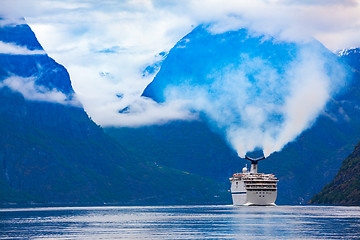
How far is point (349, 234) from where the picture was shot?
197500 millimetres

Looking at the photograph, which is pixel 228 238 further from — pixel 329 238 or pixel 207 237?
pixel 329 238

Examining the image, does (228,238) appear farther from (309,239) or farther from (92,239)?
(92,239)

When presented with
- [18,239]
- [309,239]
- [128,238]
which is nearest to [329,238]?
[309,239]

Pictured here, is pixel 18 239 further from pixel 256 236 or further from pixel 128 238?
pixel 256 236

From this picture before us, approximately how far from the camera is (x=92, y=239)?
197375 millimetres

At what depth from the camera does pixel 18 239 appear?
Result: 19762 cm

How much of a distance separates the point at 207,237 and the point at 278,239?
19.4 m

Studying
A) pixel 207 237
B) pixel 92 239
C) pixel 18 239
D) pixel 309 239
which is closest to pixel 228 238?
pixel 207 237

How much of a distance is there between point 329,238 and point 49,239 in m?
68.4

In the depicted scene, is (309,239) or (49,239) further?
(49,239)

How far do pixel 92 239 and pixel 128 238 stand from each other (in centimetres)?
883

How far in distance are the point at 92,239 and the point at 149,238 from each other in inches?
552

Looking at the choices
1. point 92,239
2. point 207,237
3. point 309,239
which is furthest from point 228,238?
point 92,239

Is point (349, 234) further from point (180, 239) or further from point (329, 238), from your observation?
point (180, 239)
